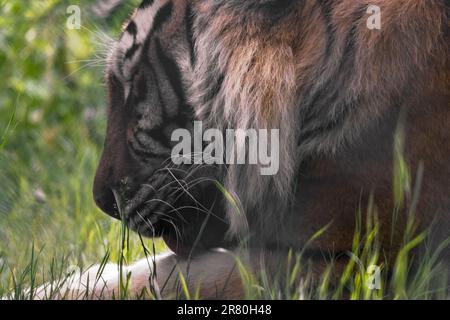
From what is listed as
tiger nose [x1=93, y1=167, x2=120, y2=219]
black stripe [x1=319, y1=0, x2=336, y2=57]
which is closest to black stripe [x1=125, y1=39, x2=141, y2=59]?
tiger nose [x1=93, y1=167, x2=120, y2=219]

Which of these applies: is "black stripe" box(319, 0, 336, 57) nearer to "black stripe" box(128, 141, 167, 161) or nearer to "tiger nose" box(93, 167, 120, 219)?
"black stripe" box(128, 141, 167, 161)

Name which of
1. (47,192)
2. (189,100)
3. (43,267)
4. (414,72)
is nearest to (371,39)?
(414,72)

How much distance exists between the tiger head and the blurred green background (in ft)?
0.75

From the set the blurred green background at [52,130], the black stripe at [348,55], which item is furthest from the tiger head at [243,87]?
the blurred green background at [52,130]

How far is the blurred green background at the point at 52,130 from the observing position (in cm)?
235

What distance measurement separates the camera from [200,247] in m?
1.95

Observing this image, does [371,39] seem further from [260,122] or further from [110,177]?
[110,177]

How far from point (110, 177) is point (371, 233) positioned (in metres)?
0.66

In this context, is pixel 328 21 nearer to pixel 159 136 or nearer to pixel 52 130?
pixel 159 136

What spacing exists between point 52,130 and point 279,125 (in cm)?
176

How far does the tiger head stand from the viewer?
1775 millimetres

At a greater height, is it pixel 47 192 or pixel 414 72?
pixel 414 72
